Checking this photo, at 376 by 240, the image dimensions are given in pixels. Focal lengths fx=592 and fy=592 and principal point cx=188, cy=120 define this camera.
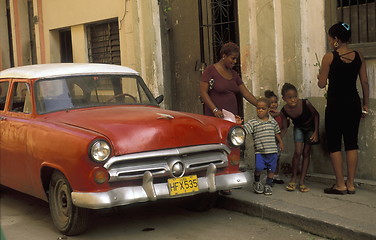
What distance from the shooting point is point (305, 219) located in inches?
217

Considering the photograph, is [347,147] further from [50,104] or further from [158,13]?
[158,13]

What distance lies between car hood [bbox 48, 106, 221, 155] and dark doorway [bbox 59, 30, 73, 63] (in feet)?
26.2

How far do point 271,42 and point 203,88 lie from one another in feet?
4.98

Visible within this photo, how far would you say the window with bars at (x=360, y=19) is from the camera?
266 inches

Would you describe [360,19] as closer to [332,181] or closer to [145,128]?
[332,181]

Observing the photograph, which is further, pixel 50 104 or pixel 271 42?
pixel 271 42

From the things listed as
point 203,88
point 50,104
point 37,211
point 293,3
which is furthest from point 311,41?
point 37,211

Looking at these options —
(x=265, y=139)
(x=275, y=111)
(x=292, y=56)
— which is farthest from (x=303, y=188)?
(x=292, y=56)

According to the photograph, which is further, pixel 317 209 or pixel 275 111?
pixel 275 111

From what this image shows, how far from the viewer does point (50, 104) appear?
20.5 ft

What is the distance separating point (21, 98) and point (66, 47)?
24.5ft

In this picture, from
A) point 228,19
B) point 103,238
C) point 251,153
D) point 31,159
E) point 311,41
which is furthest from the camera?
point 228,19

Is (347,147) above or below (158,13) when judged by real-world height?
below

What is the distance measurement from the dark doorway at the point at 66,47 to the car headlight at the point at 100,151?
8.99 meters
